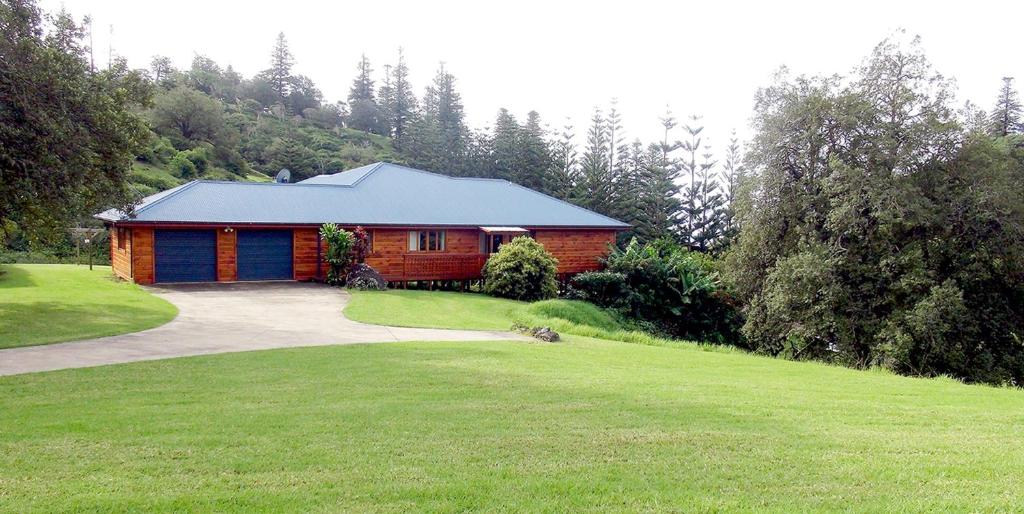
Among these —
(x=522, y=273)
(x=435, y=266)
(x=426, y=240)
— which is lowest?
(x=522, y=273)

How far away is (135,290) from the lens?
20.4 m

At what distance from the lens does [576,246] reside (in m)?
28.9

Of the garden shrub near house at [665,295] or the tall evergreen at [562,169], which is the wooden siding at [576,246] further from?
the tall evergreen at [562,169]

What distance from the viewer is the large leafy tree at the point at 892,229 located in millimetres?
17047

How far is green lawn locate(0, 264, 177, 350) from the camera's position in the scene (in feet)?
41.3

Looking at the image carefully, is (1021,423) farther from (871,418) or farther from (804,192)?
(804,192)

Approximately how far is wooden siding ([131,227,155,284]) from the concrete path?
140 cm

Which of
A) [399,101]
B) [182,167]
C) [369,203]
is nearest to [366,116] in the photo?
[399,101]

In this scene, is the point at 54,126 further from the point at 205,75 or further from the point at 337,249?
the point at 205,75

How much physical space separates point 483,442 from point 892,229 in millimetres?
16514

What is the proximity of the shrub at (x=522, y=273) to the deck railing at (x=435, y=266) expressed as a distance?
169 centimetres

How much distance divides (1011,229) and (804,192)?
522cm

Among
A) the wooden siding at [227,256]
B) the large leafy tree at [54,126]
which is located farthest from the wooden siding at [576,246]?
the large leafy tree at [54,126]

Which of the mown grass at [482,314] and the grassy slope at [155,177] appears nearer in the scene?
the mown grass at [482,314]
